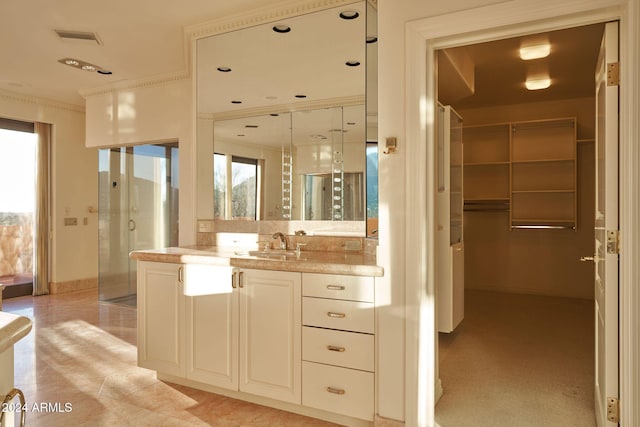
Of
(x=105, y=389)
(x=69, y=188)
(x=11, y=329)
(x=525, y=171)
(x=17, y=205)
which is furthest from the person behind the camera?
(x=69, y=188)

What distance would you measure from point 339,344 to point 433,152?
115cm

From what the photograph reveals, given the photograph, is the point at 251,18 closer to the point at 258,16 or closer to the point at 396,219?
the point at 258,16

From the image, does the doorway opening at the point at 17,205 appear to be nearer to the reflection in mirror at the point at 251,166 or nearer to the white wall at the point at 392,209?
the reflection in mirror at the point at 251,166

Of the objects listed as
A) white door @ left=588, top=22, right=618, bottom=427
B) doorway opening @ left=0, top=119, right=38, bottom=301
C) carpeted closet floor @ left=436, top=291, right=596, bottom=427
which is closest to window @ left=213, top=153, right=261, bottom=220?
carpeted closet floor @ left=436, top=291, right=596, bottom=427

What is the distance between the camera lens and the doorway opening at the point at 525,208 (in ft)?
12.1

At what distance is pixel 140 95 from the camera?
498cm

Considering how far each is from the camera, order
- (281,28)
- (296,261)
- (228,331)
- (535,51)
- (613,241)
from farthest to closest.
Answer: (535,51) < (281,28) < (228,331) < (296,261) < (613,241)

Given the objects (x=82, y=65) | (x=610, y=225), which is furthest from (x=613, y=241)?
(x=82, y=65)

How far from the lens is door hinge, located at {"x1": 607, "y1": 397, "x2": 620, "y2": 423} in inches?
78.8

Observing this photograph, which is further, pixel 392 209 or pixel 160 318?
pixel 160 318

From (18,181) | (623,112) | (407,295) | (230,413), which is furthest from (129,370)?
(18,181)

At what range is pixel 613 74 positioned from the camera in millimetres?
2020

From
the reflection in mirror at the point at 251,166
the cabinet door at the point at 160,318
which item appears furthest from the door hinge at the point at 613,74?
the cabinet door at the point at 160,318

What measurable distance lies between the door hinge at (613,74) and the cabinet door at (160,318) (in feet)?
8.65
